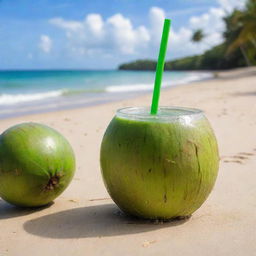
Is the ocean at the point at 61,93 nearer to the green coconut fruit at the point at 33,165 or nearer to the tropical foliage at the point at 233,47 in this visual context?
the tropical foliage at the point at 233,47

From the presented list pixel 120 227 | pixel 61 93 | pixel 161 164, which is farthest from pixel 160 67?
pixel 61 93

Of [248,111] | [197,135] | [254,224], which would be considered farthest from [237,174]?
[248,111]

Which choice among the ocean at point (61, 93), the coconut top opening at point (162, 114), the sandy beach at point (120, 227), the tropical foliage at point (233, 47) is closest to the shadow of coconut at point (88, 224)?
the sandy beach at point (120, 227)

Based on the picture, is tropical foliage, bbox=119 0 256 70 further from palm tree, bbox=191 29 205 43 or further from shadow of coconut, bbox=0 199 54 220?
shadow of coconut, bbox=0 199 54 220

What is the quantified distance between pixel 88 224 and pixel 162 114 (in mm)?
861

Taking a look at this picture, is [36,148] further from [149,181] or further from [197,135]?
[197,135]

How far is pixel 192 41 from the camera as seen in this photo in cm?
4738

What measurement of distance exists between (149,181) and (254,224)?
2.46 ft

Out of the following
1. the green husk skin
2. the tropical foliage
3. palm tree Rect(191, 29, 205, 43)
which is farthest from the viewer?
palm tree Rect(191, 29, 205, 43)

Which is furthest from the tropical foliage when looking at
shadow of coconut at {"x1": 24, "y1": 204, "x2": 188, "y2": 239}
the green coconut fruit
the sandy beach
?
shadow of coconut at {"x1": 24, "y1": 204, "x2": 188, "y2": 239}

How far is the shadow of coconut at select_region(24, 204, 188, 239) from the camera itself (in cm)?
249

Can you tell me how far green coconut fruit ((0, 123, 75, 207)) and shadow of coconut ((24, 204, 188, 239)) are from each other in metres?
0.19

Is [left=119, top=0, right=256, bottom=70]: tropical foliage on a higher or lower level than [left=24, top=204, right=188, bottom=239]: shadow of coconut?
higher

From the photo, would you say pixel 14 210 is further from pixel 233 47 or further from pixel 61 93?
pixel 233 47
